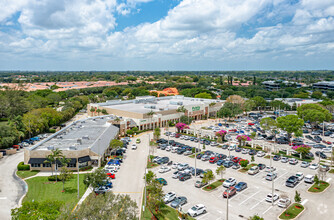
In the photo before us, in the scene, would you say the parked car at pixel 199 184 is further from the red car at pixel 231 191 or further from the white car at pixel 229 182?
the red car at pixel 231 191

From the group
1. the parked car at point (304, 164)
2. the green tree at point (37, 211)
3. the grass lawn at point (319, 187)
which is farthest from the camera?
the parked car at point (304, 164)

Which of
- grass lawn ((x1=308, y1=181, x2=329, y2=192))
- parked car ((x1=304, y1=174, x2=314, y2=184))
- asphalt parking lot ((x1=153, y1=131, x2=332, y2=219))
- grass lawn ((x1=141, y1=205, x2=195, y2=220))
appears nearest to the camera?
grass lawn ((x1=141, y1=205, x2=195, y2=220))

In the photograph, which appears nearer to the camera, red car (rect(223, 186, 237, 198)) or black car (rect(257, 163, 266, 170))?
red car (rect(223, 186, 237, 198))

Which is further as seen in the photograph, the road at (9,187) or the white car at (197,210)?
the road at (9,187)

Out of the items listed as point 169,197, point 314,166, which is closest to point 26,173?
point 169,197

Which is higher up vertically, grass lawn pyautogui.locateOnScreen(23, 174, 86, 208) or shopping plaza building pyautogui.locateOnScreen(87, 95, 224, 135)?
shopping plaza building pyautogui.locateOnScreen(87, 95, 224, 135)

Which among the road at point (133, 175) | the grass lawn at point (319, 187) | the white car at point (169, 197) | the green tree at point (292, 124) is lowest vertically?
the grass lawn at point (319, 187)

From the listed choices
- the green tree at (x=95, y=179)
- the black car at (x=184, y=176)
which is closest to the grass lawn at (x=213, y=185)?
the black car at (x=184, y=176)

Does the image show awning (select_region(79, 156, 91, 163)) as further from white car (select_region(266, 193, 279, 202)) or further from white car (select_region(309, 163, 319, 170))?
white car (select_region(309, 163, 319, 170))

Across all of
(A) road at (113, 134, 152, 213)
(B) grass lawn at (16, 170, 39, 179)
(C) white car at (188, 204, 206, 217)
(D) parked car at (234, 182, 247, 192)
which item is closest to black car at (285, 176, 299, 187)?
(D) parked car at (234, 182, 247, 192)
